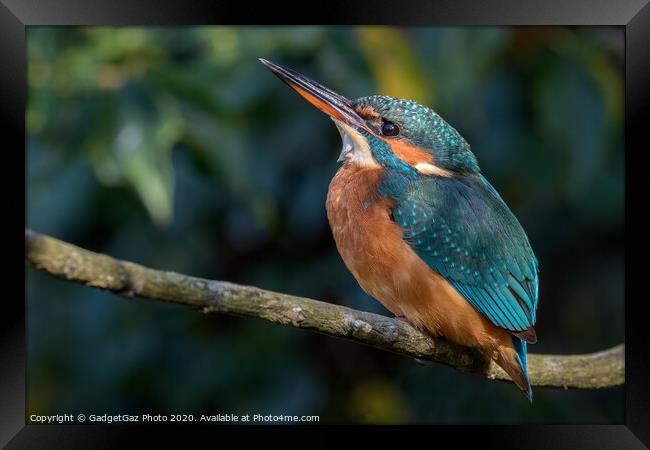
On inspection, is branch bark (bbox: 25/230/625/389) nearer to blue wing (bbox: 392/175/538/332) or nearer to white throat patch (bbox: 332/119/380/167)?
blue wing (bbox: 392/175/538/332)

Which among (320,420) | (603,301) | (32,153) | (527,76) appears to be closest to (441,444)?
(320,420)

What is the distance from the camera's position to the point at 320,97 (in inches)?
104

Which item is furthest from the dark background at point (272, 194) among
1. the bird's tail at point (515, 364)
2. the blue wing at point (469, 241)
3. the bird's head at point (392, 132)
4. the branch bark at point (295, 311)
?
the bird's tail at point (515, 364)

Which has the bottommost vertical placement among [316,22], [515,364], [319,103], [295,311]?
[515,364]

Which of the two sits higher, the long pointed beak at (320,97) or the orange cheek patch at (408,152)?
the long pointed beak at (320,97)

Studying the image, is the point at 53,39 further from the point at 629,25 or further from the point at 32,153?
the point at 629,25

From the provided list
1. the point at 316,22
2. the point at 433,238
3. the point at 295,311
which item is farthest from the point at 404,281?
the point at 316,22

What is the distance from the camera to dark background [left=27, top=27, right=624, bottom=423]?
2.69 meters

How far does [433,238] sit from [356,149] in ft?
1.27

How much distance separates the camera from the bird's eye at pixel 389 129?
264 cm

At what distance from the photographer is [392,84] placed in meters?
2.71

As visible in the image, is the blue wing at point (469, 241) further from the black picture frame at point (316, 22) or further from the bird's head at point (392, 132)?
the black picture frame at point (316, 22)

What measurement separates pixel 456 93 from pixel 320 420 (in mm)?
→ 1147

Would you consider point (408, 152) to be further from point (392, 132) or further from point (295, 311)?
point (295, 311)
